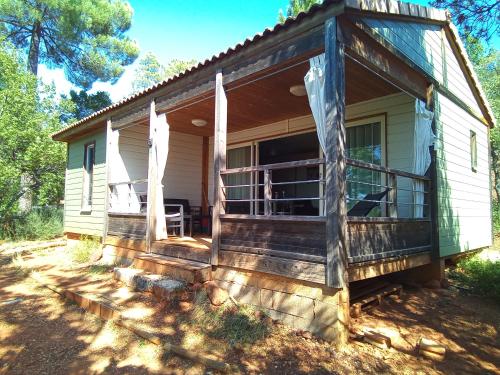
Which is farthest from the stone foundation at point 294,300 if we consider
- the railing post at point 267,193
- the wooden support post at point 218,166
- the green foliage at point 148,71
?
A: the green foliage at point 148,71

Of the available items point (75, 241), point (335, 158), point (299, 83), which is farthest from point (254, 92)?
point (75, 241)

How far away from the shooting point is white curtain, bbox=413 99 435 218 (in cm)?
529

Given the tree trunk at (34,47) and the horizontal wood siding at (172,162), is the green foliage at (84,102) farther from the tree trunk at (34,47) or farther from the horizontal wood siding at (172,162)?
the horizontal wood siding at (172,162)

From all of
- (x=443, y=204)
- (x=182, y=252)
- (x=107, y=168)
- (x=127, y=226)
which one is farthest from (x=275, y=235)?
(x=107, y=168)

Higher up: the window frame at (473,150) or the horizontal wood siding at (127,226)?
the window frame at (473,150)

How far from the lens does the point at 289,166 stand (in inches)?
152

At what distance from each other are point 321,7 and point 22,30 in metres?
17.0

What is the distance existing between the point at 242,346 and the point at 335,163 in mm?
2015

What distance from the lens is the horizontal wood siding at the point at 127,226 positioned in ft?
20.7

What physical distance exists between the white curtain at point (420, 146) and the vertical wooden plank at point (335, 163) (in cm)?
228

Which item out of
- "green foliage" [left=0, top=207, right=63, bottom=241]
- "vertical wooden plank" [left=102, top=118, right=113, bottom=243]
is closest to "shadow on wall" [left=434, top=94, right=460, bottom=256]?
"vertical wooden plank" [left=102, top=118, right=113, bottom=243]

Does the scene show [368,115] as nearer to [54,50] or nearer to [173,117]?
[173,117]

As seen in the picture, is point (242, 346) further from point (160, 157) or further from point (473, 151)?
point (473, 151)

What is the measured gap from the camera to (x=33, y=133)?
35.5ft
